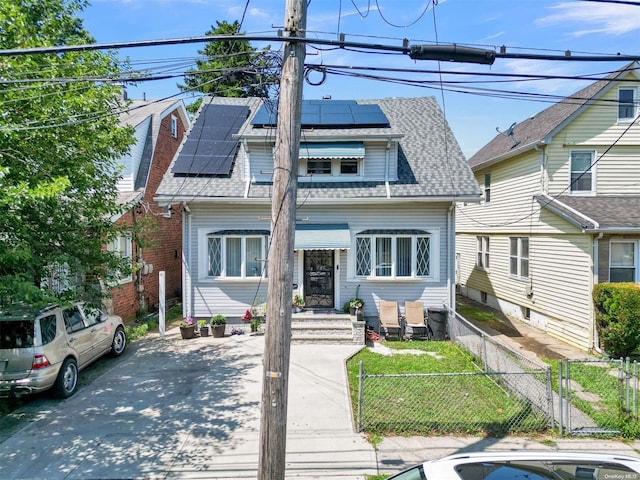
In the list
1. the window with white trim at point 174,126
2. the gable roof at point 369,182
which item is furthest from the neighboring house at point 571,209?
the window with white trim at point 174,126

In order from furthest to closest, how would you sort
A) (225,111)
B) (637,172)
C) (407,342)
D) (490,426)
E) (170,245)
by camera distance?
(170,245)
(225,111)
(637,172)
(407,342)
(490,426)

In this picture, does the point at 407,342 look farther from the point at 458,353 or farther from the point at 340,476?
the point at 340,476

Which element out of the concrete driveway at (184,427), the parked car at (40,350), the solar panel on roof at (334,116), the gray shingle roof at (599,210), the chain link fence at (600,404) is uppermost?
the solar panel on roof at (334,116)

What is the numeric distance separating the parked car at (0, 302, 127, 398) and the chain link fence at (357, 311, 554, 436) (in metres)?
5.87

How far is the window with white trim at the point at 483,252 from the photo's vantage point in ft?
59.1

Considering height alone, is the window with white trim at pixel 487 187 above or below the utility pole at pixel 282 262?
above

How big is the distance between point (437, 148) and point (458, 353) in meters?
7.32

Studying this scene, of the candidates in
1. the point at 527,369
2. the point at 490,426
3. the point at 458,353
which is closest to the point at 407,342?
the point at 458,353

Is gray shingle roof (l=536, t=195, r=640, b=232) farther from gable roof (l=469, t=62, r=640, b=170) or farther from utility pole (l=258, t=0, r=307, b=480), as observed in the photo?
utility pole (l=258, t=0, r=307, b=480)

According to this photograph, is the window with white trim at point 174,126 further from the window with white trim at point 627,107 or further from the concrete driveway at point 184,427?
the window with white trim at point 627,107

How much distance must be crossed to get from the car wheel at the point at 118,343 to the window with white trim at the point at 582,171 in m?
15.2

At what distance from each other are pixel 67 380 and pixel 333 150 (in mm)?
9148

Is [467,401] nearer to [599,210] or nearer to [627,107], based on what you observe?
[599,210]

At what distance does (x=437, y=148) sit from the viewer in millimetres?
13930
